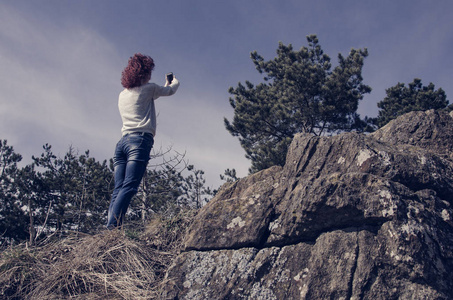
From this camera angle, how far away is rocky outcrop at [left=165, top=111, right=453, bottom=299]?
107 inches

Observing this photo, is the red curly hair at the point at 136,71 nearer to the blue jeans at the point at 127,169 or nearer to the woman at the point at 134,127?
the woman at the point at 134,127

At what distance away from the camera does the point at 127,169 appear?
4059 mm

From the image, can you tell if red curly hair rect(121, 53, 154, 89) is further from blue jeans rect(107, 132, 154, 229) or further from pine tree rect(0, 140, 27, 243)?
pine tree rect(0, 140, 27, 243)

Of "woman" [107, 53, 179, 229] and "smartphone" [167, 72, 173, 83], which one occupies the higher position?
"smartphone" [167, 72, 173, 83]

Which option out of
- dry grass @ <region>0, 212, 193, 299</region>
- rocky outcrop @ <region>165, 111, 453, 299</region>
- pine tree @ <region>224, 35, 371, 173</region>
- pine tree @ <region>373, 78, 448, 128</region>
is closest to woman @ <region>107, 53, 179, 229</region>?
dry grass @ <region>0, 212, 193, 299</region>

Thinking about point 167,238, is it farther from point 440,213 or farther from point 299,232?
point 440,213

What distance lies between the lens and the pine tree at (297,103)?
52.9 ft

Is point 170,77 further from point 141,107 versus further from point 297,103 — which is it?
point 297,103

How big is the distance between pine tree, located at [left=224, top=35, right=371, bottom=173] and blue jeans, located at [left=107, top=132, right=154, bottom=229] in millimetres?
11564

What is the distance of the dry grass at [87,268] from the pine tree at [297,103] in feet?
40.3

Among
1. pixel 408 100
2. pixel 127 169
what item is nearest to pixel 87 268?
pixel 127 169

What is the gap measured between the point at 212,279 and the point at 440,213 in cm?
205

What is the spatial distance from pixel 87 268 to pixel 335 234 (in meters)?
2.14

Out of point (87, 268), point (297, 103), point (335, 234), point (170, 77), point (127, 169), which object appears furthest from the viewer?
point (297, 103)
